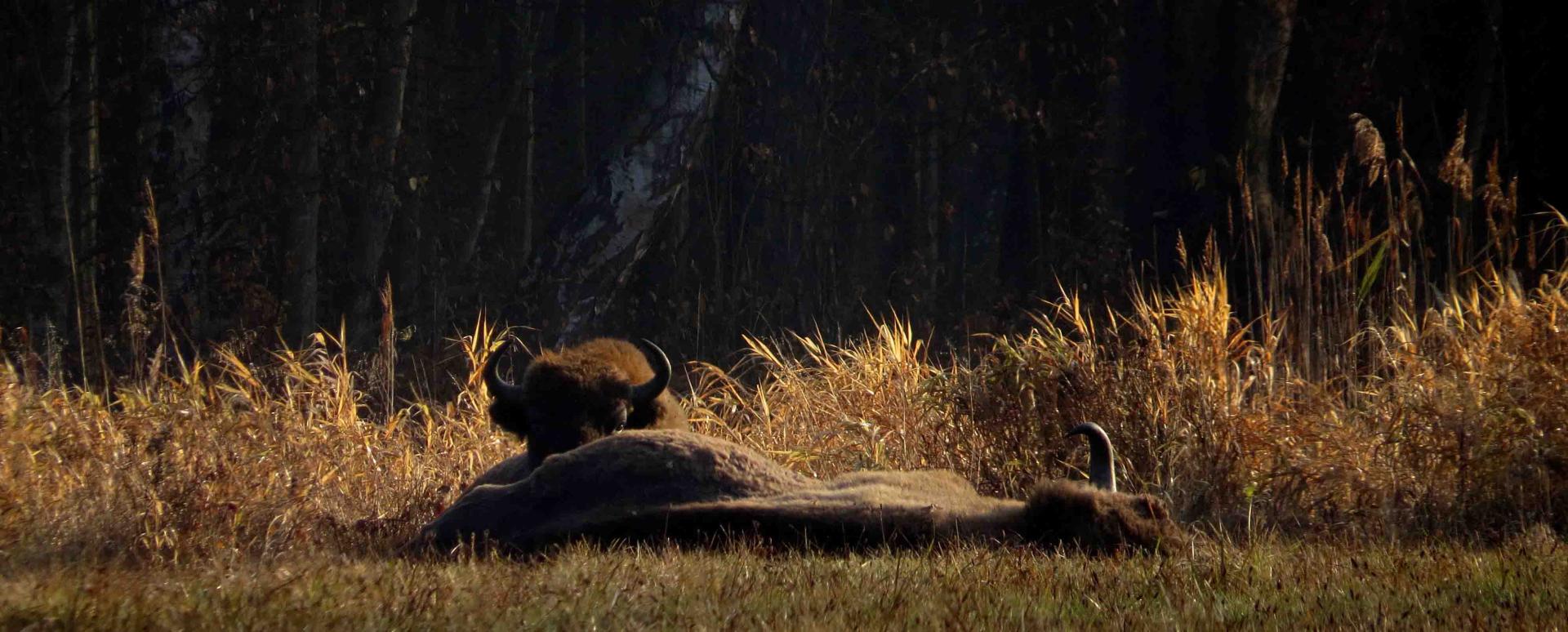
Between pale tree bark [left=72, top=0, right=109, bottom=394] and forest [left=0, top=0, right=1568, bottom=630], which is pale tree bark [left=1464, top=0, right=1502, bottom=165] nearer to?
forest [left=0, top=0, right=1568, bottom=630]

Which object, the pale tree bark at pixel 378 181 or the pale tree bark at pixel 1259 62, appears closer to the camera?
the pale tree bark at pixel 1259 62

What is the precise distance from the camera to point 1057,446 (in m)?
8.52

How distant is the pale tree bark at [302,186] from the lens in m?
17.3

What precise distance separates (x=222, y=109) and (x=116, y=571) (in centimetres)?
1570

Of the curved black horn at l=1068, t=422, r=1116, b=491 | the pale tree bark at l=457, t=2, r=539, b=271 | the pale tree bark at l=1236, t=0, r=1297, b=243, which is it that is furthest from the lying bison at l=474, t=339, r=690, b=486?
the pale tree bark at l=457, t=2, r=539, b=271

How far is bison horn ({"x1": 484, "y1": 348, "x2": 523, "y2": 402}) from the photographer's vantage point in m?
8.77

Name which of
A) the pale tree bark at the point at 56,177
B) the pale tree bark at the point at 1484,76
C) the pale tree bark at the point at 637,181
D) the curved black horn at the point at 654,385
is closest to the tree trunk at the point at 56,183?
the pale tree bark at the point at 56,177

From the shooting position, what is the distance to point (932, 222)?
2525cm

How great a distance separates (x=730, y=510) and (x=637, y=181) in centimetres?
→ 1009

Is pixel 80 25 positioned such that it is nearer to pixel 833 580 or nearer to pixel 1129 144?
pixel 1129 144

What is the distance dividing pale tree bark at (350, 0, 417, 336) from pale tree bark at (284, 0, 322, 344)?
86 cm

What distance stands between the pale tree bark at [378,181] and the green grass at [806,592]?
1297 cm

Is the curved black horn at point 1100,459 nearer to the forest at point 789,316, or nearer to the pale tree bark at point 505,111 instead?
the forest at point 789,316

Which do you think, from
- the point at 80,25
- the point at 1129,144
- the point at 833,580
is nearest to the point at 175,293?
the point at 80,25
